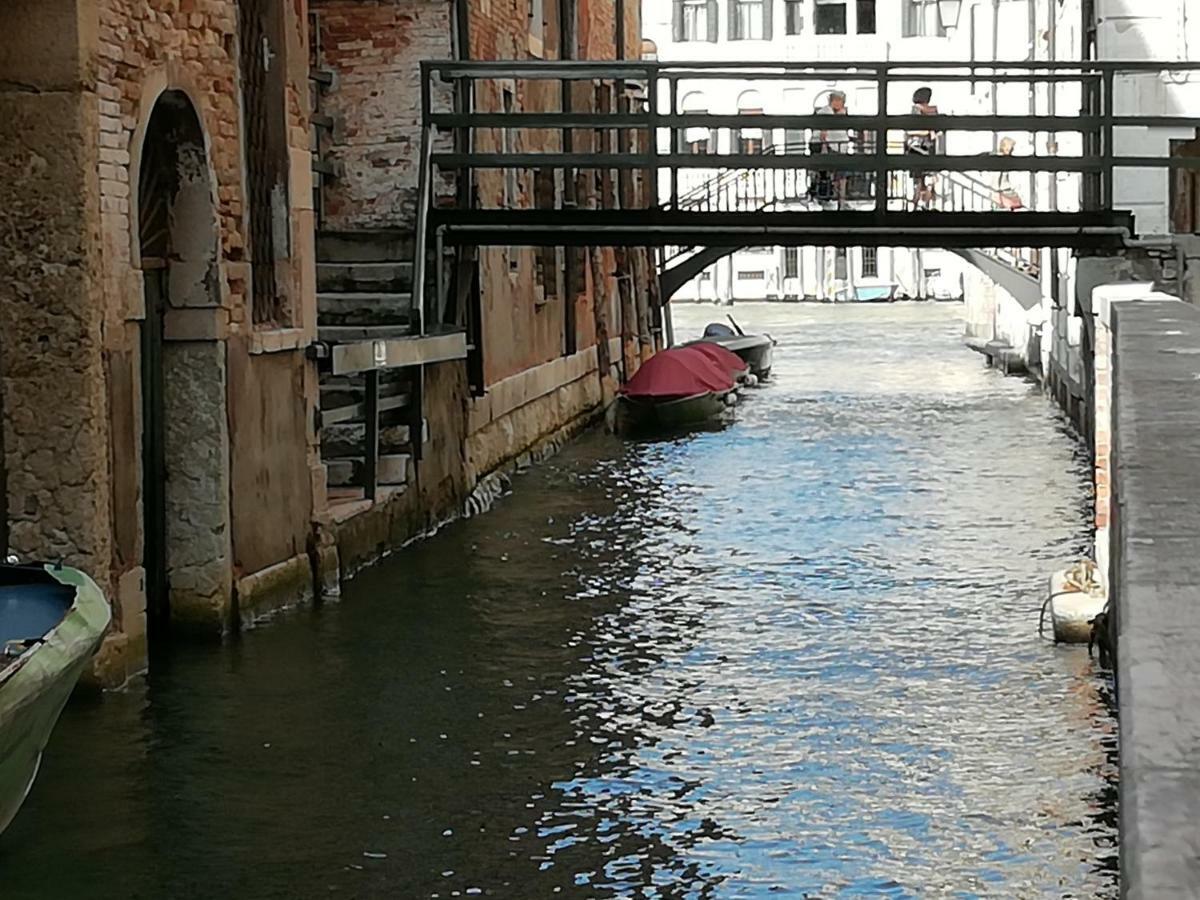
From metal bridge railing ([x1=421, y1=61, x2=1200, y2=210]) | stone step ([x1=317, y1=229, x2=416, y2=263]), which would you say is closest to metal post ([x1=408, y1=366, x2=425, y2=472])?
metal bridge railing ([x1=421, y1=61, x2=1200, y2=210])

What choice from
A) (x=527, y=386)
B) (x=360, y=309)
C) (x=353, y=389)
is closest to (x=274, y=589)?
(x=353, y=389)

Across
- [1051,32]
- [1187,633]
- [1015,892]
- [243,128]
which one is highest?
[1051,32]

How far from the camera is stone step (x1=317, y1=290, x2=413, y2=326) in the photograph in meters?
14.8

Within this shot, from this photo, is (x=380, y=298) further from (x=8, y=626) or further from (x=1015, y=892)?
(x=1015, y=892)

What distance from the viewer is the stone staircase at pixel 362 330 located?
13.4m

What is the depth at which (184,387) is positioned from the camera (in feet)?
32.8

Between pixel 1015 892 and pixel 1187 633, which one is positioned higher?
pixel 1187 633

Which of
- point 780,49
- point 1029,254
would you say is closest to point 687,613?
point 1029,254

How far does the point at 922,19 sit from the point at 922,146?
58.2 ft

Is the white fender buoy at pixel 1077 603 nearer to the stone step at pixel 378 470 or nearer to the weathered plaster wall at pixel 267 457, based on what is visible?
the weathered plaster wall at pixel 267 457

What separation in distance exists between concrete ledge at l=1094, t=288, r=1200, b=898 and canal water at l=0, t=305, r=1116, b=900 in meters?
2.03

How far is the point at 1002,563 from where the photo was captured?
1268 cm

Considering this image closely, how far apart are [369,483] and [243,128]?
9.31 ft

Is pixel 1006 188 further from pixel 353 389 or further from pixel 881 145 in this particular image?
pixel 353 389
